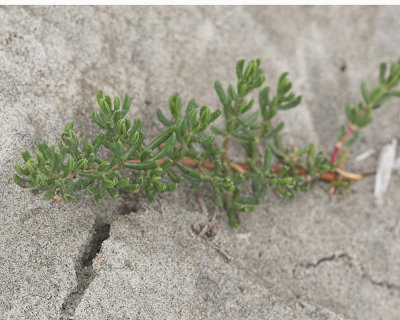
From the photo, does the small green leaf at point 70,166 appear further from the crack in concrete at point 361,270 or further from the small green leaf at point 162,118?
the crack in concrete at point 361,270

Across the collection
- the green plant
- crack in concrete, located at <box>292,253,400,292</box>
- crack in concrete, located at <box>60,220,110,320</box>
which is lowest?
crack in concrete, located at <box>292,253,400,292</box>

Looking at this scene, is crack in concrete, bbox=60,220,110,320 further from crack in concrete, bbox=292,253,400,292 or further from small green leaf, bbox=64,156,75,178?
crack in concrete, bbox=292,253,400,292

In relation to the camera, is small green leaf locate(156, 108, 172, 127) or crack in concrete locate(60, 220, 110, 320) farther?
small green leaf locate(156, 108, 172, 127)

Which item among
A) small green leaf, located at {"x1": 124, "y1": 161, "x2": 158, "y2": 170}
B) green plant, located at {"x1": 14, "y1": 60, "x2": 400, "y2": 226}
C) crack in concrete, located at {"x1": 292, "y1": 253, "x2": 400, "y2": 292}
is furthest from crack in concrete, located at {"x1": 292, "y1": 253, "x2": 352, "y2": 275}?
small green leaf, located at {"x1": 124, "y1": 161, "x2": 158, "y2": 170}

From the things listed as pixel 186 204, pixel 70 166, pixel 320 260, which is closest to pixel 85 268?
pixel 70 166

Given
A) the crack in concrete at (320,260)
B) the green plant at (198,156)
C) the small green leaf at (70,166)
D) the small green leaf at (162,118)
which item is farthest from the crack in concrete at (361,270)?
the small green leaf at (70,166)

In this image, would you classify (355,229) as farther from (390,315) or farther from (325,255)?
(390,315)

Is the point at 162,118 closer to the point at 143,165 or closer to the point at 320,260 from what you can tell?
the point at 143,165
